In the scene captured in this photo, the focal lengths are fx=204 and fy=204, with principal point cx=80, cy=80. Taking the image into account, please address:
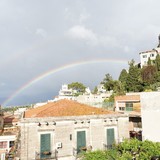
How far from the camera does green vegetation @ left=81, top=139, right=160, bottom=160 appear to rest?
17812 mm

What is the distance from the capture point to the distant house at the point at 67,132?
20486 mm

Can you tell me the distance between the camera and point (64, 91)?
114000 millimetres

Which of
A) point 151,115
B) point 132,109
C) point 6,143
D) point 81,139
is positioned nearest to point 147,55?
point 132,109

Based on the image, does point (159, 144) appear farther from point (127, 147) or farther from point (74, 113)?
point (74, 113)

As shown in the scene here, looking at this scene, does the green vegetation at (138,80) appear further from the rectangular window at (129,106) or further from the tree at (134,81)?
the rectangular window at (129,106)

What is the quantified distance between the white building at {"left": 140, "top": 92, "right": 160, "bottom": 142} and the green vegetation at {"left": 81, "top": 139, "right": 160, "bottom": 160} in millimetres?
4423

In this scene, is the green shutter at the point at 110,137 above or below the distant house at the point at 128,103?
below

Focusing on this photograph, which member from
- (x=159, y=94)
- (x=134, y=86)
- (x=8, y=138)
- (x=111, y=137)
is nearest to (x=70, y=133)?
(x=111, y=137)

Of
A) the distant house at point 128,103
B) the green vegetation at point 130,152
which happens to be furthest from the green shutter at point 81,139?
the distant house at point 128,103

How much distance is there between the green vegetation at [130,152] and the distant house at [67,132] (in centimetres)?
323

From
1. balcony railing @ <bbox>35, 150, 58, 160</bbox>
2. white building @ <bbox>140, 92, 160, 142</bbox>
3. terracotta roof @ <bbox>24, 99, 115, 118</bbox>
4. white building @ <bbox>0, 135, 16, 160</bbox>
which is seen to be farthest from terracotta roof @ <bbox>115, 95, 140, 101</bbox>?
balcony railing @ <bbox>35, 150, 58, 160</bbox>

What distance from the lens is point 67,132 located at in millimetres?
21859

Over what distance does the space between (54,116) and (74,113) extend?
2.75m

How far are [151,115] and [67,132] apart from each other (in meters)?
9.87
